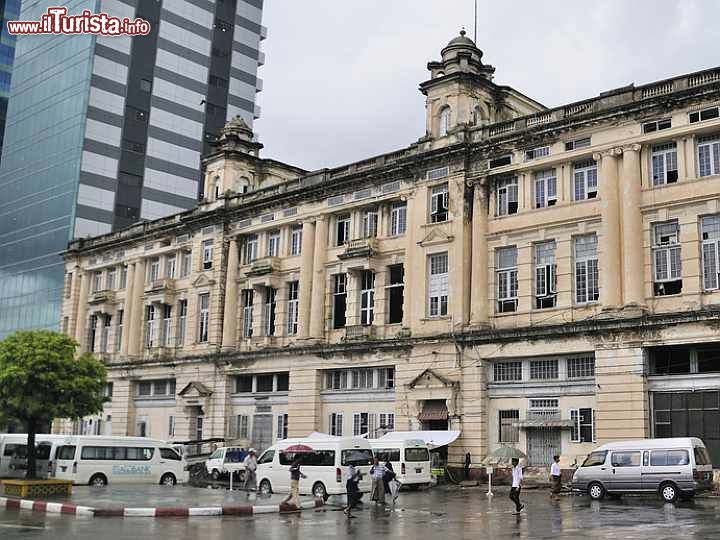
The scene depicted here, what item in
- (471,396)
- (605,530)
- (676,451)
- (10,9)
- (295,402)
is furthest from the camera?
(10,9)

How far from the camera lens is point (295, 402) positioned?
44.4 m

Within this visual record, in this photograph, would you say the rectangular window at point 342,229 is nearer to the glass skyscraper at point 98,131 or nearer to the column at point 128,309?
the column at point 128,309

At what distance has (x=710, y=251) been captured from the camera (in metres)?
31.8

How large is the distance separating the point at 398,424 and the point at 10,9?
276 ft

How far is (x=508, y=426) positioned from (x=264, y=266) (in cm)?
1753

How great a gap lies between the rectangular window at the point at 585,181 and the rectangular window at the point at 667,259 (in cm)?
326

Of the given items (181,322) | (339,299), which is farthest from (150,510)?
(181,322)

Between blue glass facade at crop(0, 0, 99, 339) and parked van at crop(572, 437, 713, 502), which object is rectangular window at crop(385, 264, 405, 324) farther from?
blue glass facade at crop(0, 0, 99, 339)

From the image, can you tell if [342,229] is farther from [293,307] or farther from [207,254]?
[207,254]

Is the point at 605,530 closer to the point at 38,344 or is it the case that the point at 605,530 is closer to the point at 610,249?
the point at 610,249

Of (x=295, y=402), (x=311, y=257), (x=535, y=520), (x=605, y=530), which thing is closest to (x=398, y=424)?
(x=295, y=402)

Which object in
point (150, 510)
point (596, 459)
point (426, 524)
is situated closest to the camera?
point (426, 524)

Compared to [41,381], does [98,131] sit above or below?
above

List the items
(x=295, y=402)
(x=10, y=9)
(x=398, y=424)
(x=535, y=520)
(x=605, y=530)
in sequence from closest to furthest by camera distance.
Result: 1. (x=605, y=530)
2. (x=535, y=520)
3. (x=398, y=424)
4. (x=295, y=402)
5. (x=10, y=9)
